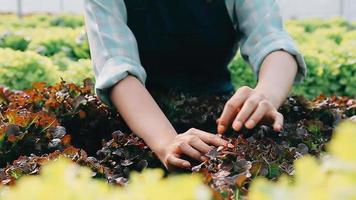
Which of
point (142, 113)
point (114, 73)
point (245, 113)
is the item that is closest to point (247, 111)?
point (245, 113)

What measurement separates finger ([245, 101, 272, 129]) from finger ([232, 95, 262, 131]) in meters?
0.01

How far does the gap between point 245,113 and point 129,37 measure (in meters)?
0.52

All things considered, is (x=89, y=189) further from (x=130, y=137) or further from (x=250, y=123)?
(x=130, y=137)

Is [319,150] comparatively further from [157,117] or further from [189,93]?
[189,93]

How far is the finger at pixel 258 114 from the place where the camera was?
1941mm

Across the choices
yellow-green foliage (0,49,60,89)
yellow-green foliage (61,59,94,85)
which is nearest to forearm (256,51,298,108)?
yellow-green foliage (61,59,94,85)

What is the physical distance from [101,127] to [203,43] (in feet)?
1.54

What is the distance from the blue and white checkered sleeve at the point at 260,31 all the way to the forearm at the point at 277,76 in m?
0.04

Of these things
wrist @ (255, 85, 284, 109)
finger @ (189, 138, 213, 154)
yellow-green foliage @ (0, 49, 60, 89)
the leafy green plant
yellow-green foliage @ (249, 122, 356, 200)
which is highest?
yellow-green foliage @ (249, 122, 356, 200)

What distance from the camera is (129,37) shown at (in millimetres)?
2277

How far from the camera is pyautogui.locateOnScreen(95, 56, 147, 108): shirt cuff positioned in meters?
2.14

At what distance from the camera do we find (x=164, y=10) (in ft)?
8.28

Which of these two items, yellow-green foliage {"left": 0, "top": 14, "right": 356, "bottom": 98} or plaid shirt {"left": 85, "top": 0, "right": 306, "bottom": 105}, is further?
yellow-green foliage {"left": 0, "top": 14, "right": 356, "bottom": 98}

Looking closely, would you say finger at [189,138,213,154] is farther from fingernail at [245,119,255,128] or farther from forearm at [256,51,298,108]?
forearm at [256,51,298,108]
